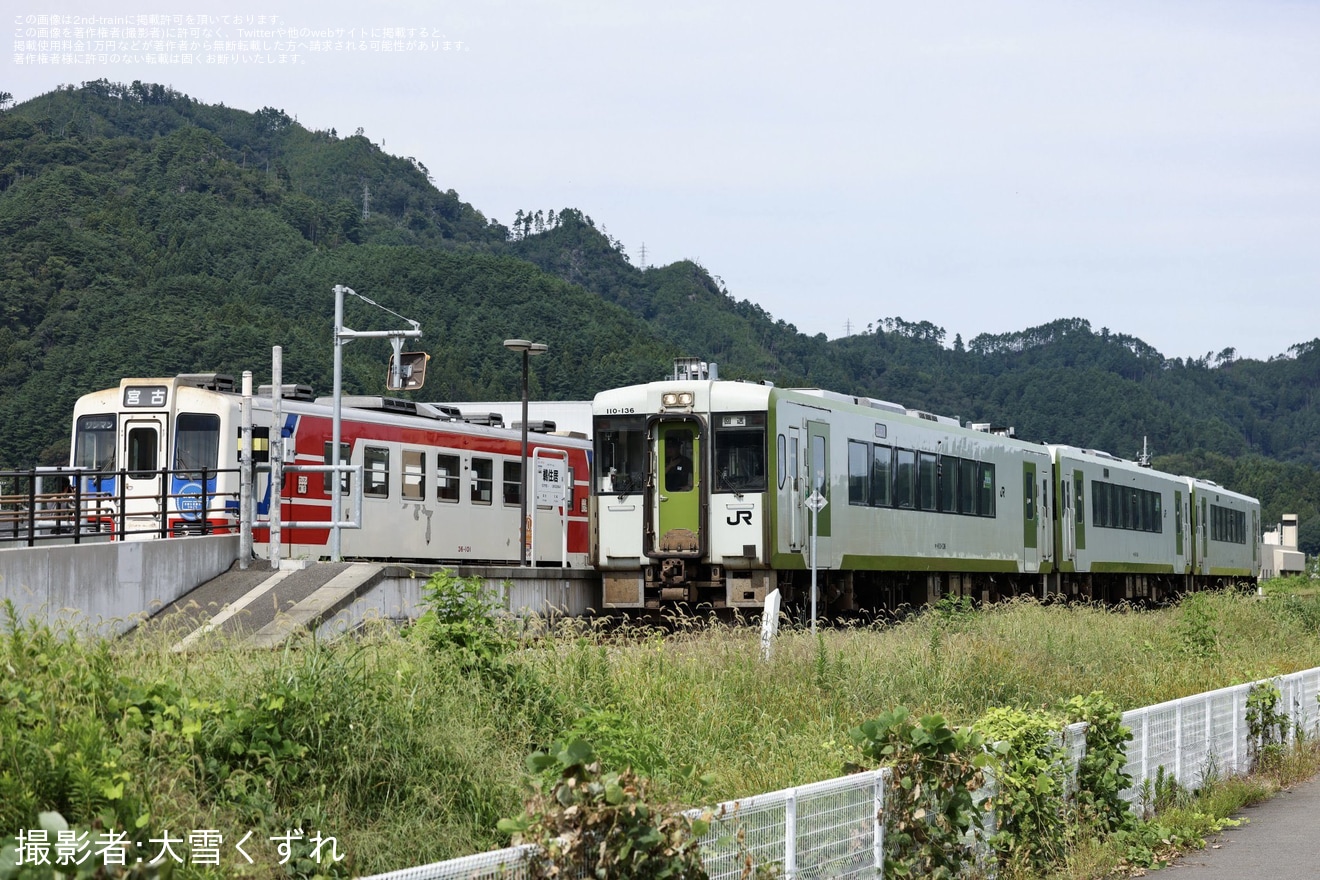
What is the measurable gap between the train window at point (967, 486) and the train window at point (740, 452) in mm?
7297

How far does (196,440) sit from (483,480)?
20.0ft

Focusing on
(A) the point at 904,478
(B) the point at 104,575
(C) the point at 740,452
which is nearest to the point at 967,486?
(A) the point at 904,478

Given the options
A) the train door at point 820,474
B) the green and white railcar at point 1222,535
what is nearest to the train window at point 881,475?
the train door at point 820,474

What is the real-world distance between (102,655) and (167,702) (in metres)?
0.77

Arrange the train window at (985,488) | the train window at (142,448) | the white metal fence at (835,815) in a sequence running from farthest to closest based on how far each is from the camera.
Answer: the train window at (985,488)
the train window at (142,448)
the white metal fence at (835,815)

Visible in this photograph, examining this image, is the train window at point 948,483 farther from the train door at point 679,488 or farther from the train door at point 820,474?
the train door at point 679,488

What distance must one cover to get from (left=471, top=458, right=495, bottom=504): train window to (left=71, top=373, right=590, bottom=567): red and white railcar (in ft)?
0.08

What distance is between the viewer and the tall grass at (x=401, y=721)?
6.04m

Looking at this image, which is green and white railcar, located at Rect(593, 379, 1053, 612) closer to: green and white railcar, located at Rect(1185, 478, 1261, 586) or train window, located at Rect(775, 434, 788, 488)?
train window, located at Rect(775, 434, 788, 488)

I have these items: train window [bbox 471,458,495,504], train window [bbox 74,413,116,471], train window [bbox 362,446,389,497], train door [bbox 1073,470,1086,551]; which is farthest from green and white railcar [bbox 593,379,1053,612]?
train door [bbox 1073,470,1086,551]

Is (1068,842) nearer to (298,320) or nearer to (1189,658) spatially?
(1189,658)

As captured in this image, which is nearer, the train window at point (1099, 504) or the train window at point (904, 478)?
the train window at point (904, 478)

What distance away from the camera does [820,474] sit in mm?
21891

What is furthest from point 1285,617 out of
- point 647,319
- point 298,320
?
point 647,319
